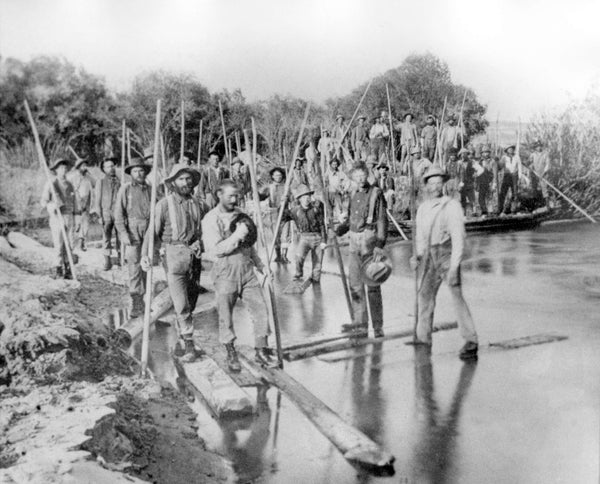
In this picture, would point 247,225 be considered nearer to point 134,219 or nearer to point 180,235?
point 180,235

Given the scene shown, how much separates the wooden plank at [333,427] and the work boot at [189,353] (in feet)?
2.11

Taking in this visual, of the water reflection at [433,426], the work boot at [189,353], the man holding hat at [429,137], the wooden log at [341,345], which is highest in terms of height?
the man holding hat at [429,137]

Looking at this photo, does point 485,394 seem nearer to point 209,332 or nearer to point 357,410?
point 357,410

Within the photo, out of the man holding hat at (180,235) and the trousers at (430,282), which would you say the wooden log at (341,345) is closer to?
the trousers at (430,282)

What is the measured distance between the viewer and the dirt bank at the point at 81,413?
3.12 metres

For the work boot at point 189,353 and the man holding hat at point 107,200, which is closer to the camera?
the work boot at point 189,353

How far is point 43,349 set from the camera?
4664mm

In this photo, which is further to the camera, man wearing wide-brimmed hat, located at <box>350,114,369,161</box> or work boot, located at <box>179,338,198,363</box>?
man wearing wide-brimmed hat, located at <box>350,114,369,161</box>

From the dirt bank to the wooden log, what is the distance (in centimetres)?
118

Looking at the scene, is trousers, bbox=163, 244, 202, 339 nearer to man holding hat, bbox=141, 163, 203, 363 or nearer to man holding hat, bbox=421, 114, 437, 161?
man holding hat, bbox=141, 163, 203, 363

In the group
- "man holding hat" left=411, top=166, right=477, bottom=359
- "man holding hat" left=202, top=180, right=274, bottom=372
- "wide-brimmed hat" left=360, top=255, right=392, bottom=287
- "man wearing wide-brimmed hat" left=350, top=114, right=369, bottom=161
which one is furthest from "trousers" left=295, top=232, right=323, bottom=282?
"man wearing wide-brimmed hat" left=350, top=114, right=369, bottom=161

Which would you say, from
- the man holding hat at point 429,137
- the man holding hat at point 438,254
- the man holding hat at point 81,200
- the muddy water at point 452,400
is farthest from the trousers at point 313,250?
the man holding hat at point 429,137

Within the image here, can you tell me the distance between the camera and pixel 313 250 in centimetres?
846

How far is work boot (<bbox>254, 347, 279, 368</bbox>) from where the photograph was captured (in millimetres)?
5100
